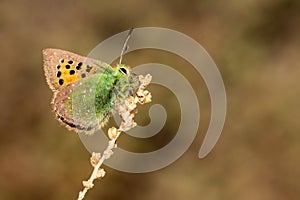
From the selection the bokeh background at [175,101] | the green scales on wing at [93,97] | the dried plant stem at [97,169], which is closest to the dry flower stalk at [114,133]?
Result: the dried plant stem at [97,169]

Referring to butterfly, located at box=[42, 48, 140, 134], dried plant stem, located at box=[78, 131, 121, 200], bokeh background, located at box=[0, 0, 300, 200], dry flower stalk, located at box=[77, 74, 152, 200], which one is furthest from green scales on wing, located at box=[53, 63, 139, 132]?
bokeh background, located at box=[0, 0, 300, 200]

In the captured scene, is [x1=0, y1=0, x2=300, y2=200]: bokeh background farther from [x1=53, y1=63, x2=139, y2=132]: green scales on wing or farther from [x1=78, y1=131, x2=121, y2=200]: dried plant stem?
[x1=78, y1=131, x2=121, y2=200]: dried plant stem

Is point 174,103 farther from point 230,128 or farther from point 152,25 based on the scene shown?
point 152,25

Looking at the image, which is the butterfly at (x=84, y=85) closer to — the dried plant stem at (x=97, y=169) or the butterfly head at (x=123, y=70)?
the butterfly head at (x=123, y=70)

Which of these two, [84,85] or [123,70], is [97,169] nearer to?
[123,70]

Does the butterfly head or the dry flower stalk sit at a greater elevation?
the butterfly head

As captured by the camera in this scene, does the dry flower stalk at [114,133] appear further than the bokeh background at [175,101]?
No

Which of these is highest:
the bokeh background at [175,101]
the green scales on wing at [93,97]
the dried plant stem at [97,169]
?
the bokeh background at [175,101]
